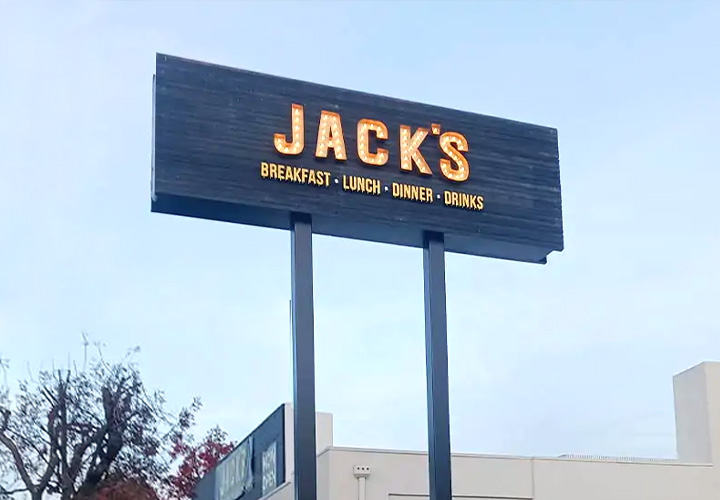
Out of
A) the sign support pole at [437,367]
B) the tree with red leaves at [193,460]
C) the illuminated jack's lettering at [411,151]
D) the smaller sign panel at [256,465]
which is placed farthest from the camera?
the tree with red leaves at [193,460]

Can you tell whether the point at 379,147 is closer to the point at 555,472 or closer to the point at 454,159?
the point at 454,159

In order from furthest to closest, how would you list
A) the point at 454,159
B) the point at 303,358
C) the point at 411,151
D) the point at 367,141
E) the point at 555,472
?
the point at 555,472, the point at 454,159, the point at 411,151, the point at 367,141, the point at 303,358

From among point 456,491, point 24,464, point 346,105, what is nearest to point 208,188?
point 346,105

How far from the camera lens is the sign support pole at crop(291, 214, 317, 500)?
46.2ft

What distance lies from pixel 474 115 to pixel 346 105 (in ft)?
5.84

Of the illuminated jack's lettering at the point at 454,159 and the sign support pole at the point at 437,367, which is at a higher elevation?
the illuminated jack's lettering at the point at 454,159

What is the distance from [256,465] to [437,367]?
6074mm

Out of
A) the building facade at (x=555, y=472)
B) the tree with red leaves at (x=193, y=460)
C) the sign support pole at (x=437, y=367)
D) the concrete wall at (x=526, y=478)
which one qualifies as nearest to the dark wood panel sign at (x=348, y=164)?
the sign support pole at (x=437, y=367)

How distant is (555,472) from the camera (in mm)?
20703

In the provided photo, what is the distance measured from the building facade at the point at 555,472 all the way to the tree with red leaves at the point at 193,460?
10.7m

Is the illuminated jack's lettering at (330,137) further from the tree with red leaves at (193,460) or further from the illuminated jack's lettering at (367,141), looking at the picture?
the tree with red leaves at (193,460)

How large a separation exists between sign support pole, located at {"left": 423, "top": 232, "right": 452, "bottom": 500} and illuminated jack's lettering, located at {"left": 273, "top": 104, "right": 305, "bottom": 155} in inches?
73.8

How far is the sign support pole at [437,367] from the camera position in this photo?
14.9 metres

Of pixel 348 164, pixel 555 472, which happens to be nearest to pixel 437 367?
pixel 348 164
